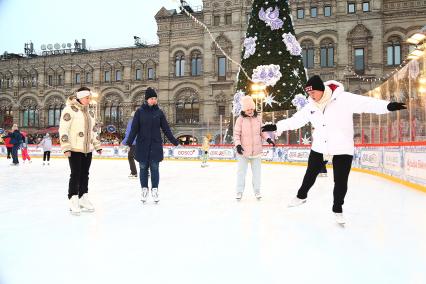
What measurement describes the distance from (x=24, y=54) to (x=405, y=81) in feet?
129

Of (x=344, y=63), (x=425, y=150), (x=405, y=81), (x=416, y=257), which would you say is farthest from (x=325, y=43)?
(x=416, y=257)

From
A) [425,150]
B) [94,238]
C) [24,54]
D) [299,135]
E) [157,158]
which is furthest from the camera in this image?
[24,54]

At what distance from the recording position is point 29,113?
115 feet

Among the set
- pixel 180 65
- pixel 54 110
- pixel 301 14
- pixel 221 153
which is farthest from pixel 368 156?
pixel 54 110

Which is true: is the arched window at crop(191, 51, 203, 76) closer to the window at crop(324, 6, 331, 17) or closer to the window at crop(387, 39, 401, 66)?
the window at crop(324, 6, 331, 17)

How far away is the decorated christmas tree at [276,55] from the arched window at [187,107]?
1371 cm

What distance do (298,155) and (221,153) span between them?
4.22m

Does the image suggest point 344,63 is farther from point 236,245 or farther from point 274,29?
point 236,245

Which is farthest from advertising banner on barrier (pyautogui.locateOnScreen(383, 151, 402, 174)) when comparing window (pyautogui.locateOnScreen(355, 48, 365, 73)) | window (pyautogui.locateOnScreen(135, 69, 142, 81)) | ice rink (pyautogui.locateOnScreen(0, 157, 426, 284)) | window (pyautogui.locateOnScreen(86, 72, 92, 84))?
window (pyautogui.locateOnScreen(86, 72, 92, 84))

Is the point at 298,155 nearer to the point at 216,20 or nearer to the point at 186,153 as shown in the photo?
the point at 186,153

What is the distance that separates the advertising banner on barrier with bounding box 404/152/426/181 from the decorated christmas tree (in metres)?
8.28

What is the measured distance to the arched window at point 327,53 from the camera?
87.5 feet

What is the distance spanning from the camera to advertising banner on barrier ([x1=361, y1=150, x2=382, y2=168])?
10310mm

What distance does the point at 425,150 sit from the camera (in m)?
6.86
